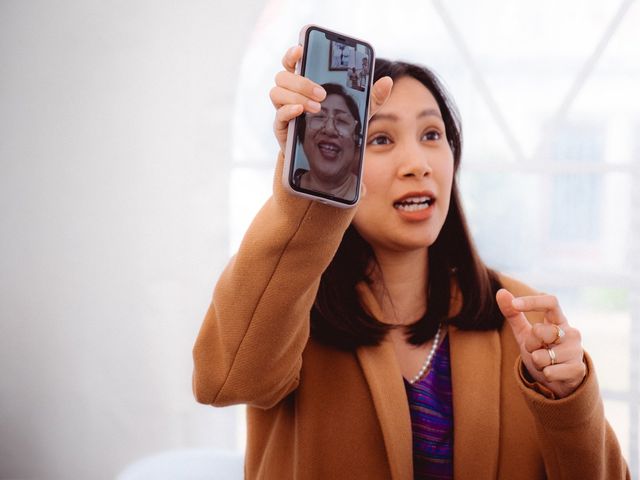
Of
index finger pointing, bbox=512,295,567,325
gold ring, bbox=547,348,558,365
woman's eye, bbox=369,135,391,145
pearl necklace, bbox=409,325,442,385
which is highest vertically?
woman's eye, bbox=369,135,391,145

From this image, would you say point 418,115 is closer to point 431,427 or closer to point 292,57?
point 292,57

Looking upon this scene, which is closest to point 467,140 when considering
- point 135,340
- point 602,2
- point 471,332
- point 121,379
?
point 602,2

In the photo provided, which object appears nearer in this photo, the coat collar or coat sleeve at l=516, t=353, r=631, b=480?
coat sleeve at l=516, t=353, r=631, b=480

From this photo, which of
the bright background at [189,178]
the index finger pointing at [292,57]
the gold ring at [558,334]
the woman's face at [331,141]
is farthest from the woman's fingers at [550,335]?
the bright background at [189,178]

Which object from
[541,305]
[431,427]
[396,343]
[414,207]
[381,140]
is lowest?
[431,427]

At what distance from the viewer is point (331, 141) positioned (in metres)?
0.62

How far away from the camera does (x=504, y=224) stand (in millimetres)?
1942

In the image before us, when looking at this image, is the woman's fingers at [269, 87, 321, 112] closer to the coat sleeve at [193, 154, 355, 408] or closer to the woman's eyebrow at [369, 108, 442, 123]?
the coat sleeve at [193, 154, 355, 408]

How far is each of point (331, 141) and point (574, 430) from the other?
492 millimetres

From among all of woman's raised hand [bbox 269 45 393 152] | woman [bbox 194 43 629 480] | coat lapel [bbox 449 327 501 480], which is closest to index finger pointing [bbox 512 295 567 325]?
woman [bbox 194 43 629 480]

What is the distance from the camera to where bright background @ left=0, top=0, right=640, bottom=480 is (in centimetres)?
185

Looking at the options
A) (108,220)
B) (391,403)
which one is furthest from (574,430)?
(108,220)

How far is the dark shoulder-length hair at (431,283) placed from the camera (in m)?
0.90

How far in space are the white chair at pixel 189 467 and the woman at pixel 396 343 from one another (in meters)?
0.38
